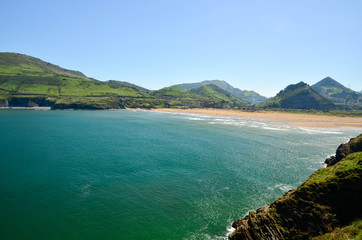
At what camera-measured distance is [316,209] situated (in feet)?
72.3

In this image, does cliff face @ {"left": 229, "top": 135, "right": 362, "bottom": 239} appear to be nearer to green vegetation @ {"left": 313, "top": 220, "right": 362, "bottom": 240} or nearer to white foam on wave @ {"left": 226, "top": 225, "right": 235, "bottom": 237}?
green vegetation @ {"left": 313, "top": 220, "right": 362, "bottom": 240}

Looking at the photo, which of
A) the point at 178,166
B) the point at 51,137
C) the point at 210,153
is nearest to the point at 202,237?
the point at 178,166

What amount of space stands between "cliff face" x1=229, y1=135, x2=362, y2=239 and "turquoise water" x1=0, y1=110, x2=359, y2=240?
21.7 feet

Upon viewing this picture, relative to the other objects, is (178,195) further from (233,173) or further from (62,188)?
(62,188)

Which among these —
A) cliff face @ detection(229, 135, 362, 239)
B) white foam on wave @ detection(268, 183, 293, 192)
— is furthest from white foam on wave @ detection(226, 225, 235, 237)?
white foam on wave @ detection(268, 183, 293, 192)

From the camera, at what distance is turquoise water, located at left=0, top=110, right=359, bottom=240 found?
27.6 metres

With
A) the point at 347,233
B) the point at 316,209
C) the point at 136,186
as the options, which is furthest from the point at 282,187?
the point at 136,186

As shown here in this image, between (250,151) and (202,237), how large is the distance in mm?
48860

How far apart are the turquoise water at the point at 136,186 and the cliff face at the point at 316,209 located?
6.62m

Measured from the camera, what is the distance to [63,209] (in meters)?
31.0

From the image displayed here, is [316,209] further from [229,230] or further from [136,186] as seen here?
[136,186]

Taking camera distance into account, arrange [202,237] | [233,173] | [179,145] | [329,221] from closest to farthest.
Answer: [329,221], [202,237], [233,173], [179,145]

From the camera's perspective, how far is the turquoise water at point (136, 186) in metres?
27.6

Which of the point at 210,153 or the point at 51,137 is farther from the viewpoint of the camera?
the point at 51,137
